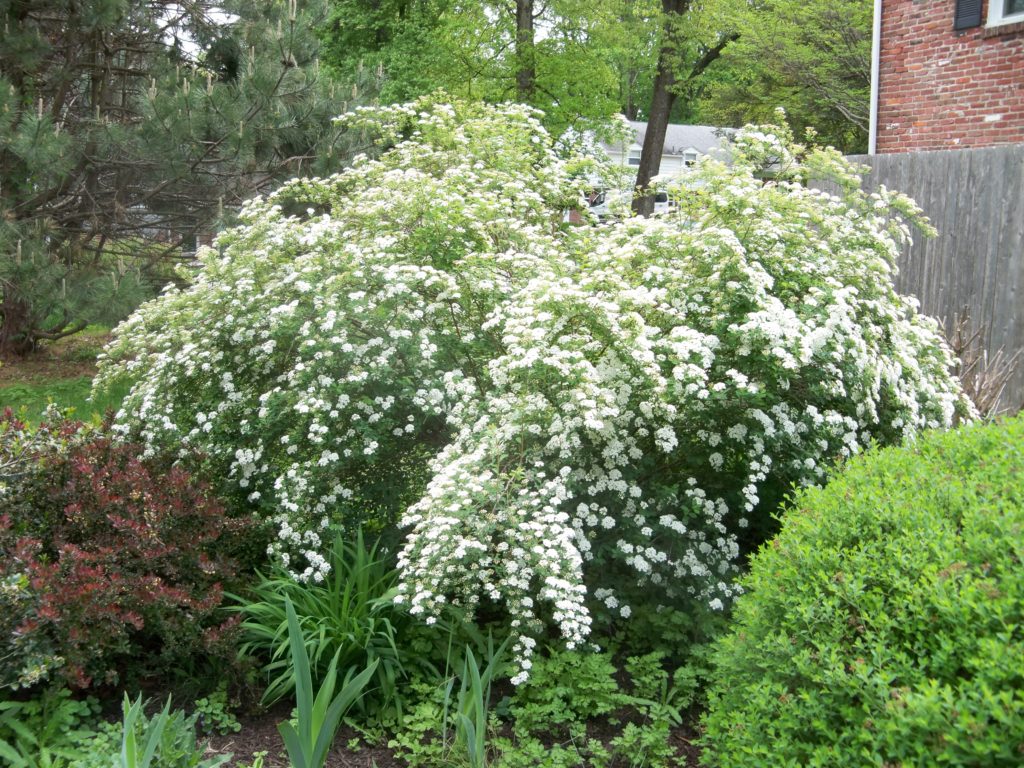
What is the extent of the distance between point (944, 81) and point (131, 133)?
8.77 meters

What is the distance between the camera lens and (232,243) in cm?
571

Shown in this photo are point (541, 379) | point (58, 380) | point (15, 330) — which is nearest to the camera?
point (541, 379)

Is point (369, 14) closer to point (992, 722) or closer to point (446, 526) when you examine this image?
point (446, 526)

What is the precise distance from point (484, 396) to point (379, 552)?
935 mm

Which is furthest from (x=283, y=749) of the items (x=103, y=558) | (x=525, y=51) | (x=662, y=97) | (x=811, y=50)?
(x=811, y=50)

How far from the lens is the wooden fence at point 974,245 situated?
7.82 m

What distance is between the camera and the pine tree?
894 cm

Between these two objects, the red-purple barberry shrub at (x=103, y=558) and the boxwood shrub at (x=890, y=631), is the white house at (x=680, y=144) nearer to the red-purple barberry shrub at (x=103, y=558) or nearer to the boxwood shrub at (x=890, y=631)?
the red-purple barberry shrub at (x=103, y=558)

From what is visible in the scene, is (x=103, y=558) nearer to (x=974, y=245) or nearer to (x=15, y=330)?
(x=974, y=245)

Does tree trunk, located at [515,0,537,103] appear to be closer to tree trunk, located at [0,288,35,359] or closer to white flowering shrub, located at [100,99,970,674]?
tree trunk, located at [0,288,35,359]

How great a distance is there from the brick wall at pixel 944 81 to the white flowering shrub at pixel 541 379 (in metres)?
5.42

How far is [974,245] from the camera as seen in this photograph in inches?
320

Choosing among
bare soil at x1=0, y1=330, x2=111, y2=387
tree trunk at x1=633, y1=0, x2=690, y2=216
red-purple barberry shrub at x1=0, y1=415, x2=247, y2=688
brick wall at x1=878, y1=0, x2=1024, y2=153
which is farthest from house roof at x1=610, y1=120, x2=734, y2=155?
red-purple barberry shrub at x1=0, y1=415, x2=247, y2=688

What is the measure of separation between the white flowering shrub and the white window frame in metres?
5.57
